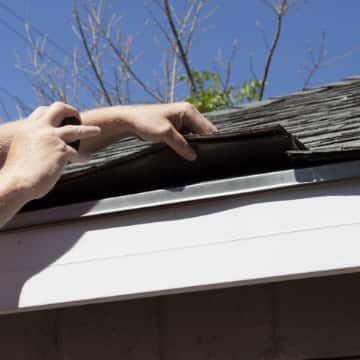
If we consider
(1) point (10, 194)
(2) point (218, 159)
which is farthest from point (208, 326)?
(1) point (10, 194)

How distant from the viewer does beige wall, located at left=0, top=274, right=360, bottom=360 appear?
9.09ft

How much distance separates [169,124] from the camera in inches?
108

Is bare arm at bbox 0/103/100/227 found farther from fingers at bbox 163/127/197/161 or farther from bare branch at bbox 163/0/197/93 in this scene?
bare branch at bbox 163/0/197/93

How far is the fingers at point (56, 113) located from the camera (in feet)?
8.44

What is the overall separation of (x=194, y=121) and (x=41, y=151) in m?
0.79

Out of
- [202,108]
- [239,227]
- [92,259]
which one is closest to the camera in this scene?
[239,227]

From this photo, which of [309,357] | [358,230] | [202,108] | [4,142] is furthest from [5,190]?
[202,108]

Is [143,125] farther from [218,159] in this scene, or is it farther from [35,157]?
[35,157]

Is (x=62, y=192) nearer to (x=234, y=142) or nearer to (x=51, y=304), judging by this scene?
(x=51, y=304)

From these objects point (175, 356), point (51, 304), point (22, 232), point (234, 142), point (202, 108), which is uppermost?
point (234, 142)

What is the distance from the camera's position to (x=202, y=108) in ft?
Answer: 40.7

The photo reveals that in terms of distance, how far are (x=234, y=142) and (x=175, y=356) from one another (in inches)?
37.0

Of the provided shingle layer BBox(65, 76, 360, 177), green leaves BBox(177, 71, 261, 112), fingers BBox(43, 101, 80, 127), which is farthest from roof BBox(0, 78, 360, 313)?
green leaves BBox(177, 71, 261, 112)

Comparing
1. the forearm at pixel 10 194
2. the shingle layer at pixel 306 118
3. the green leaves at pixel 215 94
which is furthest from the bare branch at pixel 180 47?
the forearm at pixel 10 194
